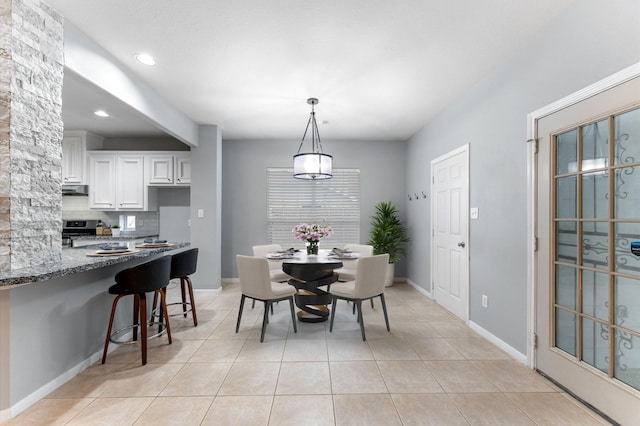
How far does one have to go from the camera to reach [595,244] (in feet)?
6.51

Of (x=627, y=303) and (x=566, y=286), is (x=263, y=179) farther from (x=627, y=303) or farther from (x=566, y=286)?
(x=627, y=303)

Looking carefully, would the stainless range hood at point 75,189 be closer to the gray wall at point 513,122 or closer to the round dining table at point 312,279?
the round dining table at point 312,279

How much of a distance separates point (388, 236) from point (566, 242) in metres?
3.30

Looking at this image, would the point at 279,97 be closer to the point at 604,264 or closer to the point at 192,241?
the point at 192,241

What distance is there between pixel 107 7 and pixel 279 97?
6.16ft

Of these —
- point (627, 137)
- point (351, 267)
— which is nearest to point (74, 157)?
point (351, 267)

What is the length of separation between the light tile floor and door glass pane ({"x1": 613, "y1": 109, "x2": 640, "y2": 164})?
1.54m

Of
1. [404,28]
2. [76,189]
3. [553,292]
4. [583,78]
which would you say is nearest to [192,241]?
[76,189]

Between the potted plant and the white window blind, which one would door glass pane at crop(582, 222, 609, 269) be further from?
the white window blind

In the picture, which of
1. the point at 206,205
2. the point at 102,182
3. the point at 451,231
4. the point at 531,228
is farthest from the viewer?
the point at 102,182

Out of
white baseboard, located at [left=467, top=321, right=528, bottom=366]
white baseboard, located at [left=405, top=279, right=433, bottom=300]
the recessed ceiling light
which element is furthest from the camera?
white baseboard, located at [left=405, top=279, right=433, bottom=300]

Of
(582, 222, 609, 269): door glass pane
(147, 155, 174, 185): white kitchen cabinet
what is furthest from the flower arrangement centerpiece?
(147, 155, 174, 185): white kitchen cabinet

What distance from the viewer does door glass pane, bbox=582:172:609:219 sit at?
1917 mm

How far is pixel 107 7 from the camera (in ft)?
7.23
